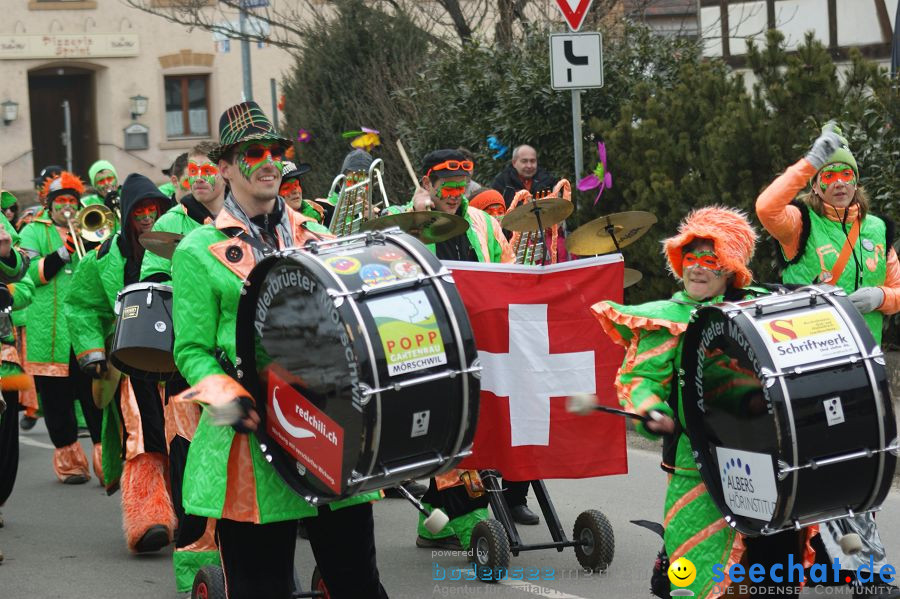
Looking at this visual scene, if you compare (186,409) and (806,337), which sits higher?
(806,337)

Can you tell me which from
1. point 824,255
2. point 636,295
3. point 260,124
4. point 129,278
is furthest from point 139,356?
point 636,295

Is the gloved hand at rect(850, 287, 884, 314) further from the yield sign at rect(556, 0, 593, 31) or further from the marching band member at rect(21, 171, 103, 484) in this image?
the marching band member at rect(21, 171, 103, 484)

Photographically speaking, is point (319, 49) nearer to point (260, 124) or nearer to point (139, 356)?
point (139, 356)

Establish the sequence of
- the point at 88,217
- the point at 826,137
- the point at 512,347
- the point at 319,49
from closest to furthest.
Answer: the point at 826,137 → the point at 512,347 → the point at 88,217 → the point at 319,49

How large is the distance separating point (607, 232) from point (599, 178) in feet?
14.4

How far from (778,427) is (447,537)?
3.33 metres

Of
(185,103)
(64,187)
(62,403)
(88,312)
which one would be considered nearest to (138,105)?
(185,103)

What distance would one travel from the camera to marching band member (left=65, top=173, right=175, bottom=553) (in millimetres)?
7312

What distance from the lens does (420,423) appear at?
398 centimetres

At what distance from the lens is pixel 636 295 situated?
11.5 m

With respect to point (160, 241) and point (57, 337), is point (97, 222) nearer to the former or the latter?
point (57, 337)

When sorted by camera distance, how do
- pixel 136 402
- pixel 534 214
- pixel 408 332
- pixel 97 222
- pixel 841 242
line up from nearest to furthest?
pixel 408 332 < pixel 841 242 < pixel 534 214 < pixel 136 402 < pixel 97 222

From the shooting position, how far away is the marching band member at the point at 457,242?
691cm

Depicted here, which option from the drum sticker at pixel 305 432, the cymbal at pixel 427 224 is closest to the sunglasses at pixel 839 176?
the cymbal at pixel 427 224
